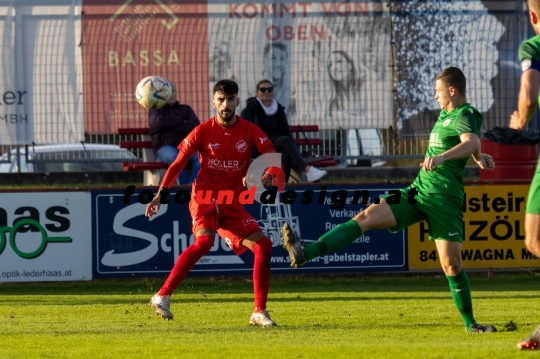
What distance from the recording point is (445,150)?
879 centimetres

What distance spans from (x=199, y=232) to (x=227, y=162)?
0.67 m

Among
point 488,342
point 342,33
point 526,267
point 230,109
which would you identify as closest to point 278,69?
point 342,33

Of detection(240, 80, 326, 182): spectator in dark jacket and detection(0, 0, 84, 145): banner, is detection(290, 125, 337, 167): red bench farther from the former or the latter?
detection(0, 0, 84, 145): banner

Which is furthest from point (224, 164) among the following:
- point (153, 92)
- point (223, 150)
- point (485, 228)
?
point (153, 92)

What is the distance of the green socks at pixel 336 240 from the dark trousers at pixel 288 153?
6.47 metres

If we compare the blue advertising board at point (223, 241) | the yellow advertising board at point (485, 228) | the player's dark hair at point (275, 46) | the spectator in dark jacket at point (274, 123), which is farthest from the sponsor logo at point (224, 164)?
the player's dark hair at point (275, 46)

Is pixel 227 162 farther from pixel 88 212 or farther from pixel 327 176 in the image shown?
pixel 327 176

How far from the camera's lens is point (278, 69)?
16781 millimetres

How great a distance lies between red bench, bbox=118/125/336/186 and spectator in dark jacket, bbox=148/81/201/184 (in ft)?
0.68

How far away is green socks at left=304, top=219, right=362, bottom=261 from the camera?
866cm

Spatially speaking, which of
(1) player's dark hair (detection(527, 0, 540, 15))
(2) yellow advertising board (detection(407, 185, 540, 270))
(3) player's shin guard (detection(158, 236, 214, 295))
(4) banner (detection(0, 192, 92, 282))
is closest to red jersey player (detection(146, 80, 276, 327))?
(3) player's shin guard (detection(158, 236, 214, 295))

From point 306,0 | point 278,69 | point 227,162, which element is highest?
point 306,0

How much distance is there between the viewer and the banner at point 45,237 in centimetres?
1381

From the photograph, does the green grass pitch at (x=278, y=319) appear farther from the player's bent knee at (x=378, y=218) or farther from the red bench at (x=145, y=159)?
the red bench at (x=145, y=159)
